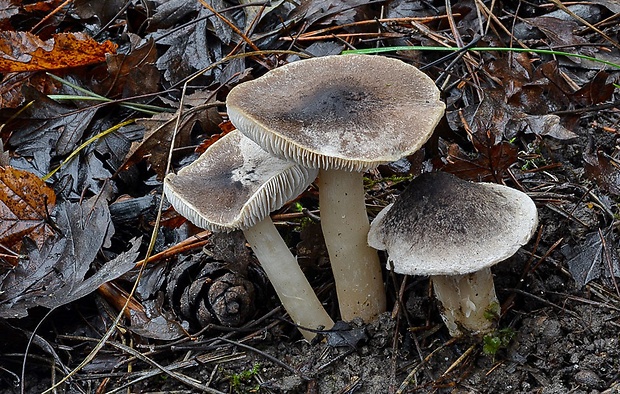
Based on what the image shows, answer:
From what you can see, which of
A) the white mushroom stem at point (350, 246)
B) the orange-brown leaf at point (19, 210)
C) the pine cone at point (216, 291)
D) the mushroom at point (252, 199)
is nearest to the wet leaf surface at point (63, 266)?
the orange-brown leaf at point (19, 210)

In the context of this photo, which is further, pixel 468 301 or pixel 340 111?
pixel 468 301

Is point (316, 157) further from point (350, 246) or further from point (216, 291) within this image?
point (216, 291)

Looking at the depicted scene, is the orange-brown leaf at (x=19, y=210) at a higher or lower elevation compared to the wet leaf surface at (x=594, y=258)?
higher

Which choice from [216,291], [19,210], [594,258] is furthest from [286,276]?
[19,210]

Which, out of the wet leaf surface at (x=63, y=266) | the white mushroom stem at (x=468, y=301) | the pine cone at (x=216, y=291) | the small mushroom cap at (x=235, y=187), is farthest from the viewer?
the pine cone at (x=216, y=291)

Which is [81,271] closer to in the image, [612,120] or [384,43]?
[384,43]

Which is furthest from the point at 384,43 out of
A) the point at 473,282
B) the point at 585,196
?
the point at 473,282

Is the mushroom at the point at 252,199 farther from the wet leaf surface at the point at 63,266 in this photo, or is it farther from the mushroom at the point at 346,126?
the wet leaf surface at the point at 63,266
